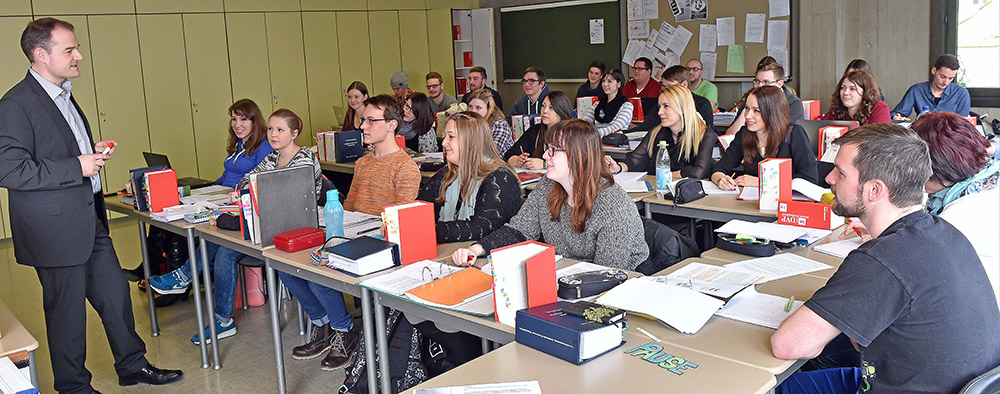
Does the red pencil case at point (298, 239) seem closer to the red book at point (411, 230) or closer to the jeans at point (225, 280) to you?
the red book at point (411, 230)

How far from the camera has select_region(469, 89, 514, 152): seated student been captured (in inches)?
245

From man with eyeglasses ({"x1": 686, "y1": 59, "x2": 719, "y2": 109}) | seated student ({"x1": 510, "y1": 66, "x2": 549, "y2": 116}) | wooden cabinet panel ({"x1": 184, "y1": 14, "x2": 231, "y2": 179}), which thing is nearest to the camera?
seated student ({"x1": 510, "y1": 66, "x2": 549, "y2": 116})

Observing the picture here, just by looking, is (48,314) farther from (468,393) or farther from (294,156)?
(468,393)

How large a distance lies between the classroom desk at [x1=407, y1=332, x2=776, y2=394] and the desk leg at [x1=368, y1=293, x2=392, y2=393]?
804 mm

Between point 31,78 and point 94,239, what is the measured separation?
692 millimetres

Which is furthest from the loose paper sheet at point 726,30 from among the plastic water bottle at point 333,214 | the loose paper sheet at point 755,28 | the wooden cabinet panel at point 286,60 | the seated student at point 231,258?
the plastic water bottle at point 333,214

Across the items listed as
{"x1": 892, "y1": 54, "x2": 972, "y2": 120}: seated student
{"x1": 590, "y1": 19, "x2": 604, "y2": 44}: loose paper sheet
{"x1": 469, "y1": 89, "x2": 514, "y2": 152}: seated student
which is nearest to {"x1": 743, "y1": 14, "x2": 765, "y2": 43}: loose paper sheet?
{"x1": 892, "y1": 54, "x2": 972, "y2": 120}: seated student

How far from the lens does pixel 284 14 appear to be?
8945mm

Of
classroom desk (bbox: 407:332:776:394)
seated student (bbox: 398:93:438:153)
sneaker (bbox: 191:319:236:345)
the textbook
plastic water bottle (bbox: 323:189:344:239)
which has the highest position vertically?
seated student (bbox: 398:93:438:153)

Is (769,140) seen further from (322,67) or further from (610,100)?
(322,67)

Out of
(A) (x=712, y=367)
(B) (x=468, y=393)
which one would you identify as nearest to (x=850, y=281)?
(A) (x=712, y=367)

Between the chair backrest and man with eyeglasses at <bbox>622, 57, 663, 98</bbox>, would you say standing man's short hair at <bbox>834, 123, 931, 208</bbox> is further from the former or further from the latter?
man with eyeglasses at <bbox>622, 57, 663, 98</bbox>

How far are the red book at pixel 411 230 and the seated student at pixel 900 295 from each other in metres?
1.42

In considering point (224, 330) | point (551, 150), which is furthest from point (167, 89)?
point (551, 150)
